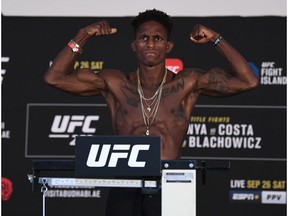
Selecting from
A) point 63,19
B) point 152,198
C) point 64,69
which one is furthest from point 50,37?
point 152,198

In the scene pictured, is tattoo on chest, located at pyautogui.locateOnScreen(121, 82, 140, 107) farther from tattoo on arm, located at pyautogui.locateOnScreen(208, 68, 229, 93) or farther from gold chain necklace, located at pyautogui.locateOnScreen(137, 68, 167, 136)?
tattoo on arm, located at pyautogui.locateOnScreen(208, 68, 229, 93)

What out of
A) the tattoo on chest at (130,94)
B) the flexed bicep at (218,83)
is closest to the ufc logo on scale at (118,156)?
the tattoo on chest at (130,94)

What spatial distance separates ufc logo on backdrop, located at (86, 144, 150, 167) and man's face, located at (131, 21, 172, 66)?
2.90 feet

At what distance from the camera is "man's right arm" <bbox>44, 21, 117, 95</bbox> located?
4383mm

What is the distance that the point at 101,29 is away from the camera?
171 inches

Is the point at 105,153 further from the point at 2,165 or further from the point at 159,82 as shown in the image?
the point at 2,165

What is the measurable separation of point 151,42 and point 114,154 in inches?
36.4

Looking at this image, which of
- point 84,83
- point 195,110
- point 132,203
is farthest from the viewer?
point 195,110

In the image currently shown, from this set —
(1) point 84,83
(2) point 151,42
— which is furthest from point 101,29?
(1) point 84,83

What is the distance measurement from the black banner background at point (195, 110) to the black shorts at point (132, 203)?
2.01 m

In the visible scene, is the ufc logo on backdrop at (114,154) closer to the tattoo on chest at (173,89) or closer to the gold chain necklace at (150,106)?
the gold chain necklace at (150,106)

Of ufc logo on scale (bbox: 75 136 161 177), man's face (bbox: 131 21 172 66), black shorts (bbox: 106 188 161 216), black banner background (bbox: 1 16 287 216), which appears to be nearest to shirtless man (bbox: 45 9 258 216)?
man's face (bbox: 131 21 172 66)

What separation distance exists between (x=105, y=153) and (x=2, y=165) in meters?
2.71

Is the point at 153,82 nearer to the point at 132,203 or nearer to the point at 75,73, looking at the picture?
the point at 75,73
